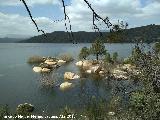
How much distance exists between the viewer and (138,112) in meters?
12.8

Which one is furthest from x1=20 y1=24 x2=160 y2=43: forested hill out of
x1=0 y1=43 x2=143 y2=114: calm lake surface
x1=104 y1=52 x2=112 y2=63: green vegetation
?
x1=104 y1=52 x2=112 y2=63: green vegetation

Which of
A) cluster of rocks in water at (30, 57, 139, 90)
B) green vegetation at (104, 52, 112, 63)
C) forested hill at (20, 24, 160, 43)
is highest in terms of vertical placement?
forested hill at (20, 24, 160, 43)

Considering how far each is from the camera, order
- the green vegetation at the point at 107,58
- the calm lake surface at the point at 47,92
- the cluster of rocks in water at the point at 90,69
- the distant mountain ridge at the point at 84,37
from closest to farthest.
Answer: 1. the distant mountain ridge at the point at 84,37
2. the calm lake surface at the point at 47,92
3. the cluster of rocks in water at the point at 90,69
4. the green vegetation at the point at 107,58

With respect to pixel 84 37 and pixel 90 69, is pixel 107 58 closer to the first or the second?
pixel 90 69

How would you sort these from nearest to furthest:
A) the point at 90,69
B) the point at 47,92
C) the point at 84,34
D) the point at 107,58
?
1. the point at 84,34
2. the point at 47,92
3. the point at 90,69
4. the point at 107,58

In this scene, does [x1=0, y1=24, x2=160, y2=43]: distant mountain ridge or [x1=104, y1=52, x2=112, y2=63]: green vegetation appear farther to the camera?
[x1=104, y1=52, x2=112, y2=63]: green vegetation

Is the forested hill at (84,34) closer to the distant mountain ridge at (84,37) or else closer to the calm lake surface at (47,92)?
the distant mountain ridge at (84,37)

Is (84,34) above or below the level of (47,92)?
above

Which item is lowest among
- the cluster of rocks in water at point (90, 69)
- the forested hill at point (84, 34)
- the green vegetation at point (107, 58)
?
the cluster of rocks in water at point (90, 69)

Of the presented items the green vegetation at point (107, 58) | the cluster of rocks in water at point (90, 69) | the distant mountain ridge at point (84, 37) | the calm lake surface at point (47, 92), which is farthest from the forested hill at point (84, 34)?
the green vegetation at point (107, 58)

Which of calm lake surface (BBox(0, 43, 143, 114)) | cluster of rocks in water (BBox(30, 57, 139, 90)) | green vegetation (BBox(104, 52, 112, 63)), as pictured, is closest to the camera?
calm lake surface (BBox(0, 43, 143, 114))

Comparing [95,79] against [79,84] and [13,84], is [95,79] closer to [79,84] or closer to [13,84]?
[79,84]

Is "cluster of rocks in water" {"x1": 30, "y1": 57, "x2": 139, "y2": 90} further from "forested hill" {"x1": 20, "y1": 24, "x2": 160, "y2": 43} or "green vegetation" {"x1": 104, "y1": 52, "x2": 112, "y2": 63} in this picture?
"forested hill" {"x1": 20, "y1": 24, "x2": 160, "y2": 43}

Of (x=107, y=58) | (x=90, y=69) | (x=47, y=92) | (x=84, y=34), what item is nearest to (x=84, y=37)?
(x=84, y=34)
